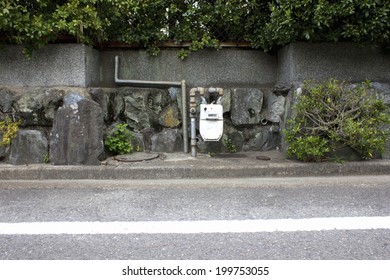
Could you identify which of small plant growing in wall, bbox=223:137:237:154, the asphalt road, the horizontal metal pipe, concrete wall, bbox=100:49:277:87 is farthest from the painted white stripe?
concrete wall, bbox=100:49:277:87

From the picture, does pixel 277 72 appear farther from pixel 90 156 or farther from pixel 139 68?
pixel 90 156

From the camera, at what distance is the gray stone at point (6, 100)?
4.75m

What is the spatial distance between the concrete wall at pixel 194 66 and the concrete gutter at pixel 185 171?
69.0 inches

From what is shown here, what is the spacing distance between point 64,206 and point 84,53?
8.47 ft

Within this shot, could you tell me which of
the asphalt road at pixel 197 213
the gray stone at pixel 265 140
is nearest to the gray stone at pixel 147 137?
the asphalt road at pixel 197 213

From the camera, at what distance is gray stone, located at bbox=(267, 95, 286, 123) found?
17.4 feet

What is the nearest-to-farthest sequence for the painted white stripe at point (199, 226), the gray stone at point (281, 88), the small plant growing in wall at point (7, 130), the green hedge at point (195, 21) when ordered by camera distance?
the painted white stripe at point (199, 226) → the green hedge at point (195, 21) → the small plant growing in wall at point (7, 130) → the gray stone at point (281, 88)

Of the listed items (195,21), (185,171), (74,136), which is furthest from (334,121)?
(74,136)

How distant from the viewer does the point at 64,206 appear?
3283 mm

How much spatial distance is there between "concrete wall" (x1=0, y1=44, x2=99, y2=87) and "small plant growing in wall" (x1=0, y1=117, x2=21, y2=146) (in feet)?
2.21

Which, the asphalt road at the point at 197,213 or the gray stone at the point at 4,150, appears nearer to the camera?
the asphalt road at the point at 197,213

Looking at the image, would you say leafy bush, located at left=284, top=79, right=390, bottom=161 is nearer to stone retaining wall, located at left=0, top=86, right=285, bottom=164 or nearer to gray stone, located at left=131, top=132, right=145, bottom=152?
stone retaining wall, located at left=0, top=86, right=285, bottom=164

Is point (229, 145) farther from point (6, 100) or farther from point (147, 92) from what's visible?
point (6, 100)

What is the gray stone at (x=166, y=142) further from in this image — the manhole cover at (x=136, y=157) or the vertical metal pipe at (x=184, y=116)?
the manhole cover at (x=136, y=157)
